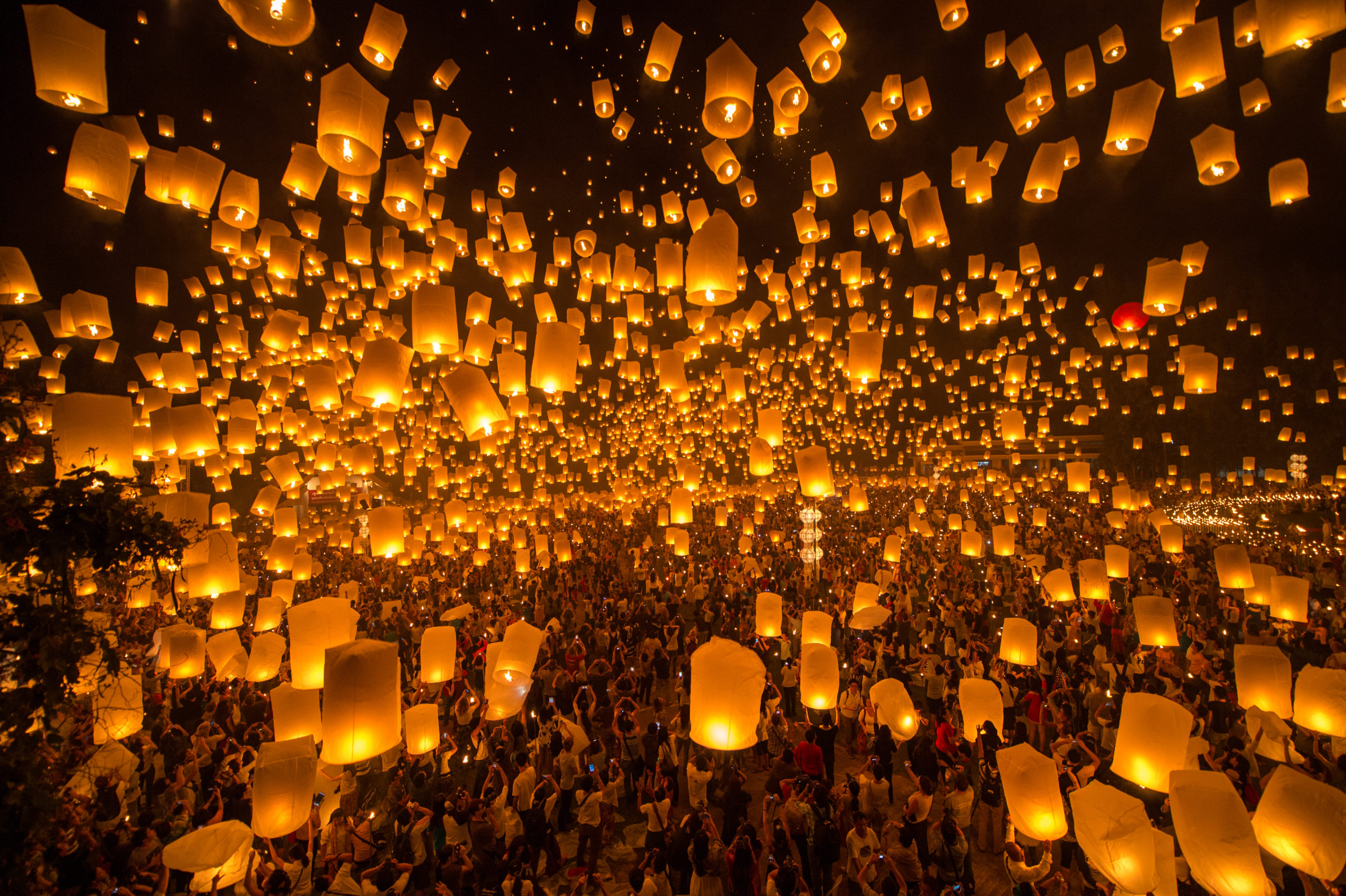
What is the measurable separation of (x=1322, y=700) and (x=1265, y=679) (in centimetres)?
40

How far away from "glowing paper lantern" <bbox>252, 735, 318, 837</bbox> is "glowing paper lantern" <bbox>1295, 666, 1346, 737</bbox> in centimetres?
849

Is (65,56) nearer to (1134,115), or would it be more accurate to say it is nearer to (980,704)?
(1134,115)

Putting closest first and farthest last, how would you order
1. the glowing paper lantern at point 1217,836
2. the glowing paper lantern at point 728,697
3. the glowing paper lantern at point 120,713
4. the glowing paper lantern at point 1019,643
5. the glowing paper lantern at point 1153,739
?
1. the glowing paper lantern at point 1217,836
2. the glowing paper lantern at point 728,697
3. the glowing paper lantern at point 1153,739
4. the glowing paper lantern at point 120,713
5. the glowing paper lantern at point 1019,643

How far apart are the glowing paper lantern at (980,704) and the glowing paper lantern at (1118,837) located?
8.29 feet

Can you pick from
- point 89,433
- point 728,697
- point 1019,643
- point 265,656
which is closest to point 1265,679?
point 1019,643

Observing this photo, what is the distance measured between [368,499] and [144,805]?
85.0 ft

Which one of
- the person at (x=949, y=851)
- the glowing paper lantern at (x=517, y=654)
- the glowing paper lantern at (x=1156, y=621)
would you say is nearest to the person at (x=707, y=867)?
the person at (x=949, y=851)

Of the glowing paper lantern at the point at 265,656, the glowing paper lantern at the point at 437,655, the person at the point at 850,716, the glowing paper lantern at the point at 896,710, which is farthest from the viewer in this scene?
the person at the point at 850,716

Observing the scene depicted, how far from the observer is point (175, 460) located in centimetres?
792

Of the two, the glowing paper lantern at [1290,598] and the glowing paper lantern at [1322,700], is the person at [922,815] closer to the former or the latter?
the glowing paper lantern at [1322,700]

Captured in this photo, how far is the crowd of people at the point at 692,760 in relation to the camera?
175 inches

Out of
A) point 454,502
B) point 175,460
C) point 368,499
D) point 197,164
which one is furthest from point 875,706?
point 368,499

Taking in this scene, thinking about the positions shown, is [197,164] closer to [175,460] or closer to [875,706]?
[175,460]

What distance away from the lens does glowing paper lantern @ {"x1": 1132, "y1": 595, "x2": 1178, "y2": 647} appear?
276 inches
